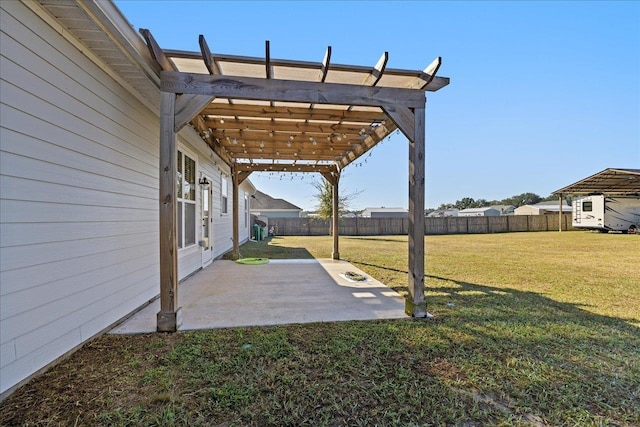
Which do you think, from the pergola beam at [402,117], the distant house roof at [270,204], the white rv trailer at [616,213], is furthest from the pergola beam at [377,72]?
the distant house roof at [270,204]

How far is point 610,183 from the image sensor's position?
18359 millimetres

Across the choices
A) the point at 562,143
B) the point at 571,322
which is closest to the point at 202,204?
the point at 571,322

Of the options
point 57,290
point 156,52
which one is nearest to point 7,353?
point 57,290

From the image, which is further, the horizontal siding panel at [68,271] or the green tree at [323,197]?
the green tree at [323,197]

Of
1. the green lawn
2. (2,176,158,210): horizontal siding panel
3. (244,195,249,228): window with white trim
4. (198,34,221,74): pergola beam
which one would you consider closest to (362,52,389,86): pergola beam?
(198,34,221,74): pergola beam

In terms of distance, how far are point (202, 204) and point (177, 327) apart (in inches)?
152

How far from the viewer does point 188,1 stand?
5.10 m

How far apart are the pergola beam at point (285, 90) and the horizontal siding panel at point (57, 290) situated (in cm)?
199

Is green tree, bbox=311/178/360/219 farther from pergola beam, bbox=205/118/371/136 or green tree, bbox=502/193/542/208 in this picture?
green tree, bbox=502/193/542/208

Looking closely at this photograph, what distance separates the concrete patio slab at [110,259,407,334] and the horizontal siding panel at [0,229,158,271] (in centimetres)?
91

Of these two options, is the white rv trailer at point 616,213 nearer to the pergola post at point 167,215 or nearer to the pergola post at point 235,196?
the pergola post at point 235,196

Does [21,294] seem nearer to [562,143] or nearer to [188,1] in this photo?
[188,1]

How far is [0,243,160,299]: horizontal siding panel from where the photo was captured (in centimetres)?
196

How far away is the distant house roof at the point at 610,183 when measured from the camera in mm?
16125
